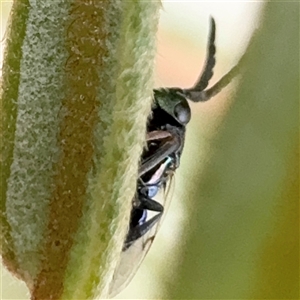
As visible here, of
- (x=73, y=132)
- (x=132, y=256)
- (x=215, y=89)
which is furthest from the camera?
(x=215, y=89)

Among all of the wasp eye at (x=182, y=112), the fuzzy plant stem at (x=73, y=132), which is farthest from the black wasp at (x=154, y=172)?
the fuzzy plant stem at (x=73, y=132)

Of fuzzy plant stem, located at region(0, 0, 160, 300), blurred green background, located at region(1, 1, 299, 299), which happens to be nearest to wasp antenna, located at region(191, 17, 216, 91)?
blurred green background, located at region(1, 1, 299, 299)

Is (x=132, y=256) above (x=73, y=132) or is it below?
below

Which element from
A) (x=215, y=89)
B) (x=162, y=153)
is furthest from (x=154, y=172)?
(x=215, y=89)

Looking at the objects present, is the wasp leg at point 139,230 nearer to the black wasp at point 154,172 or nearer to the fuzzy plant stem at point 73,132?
the black wasp at point 154,172

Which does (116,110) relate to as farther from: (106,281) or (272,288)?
(272,288)

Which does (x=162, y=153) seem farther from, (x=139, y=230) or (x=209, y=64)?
(x=209, y=64)

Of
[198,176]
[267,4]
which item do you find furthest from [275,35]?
[198,176]
